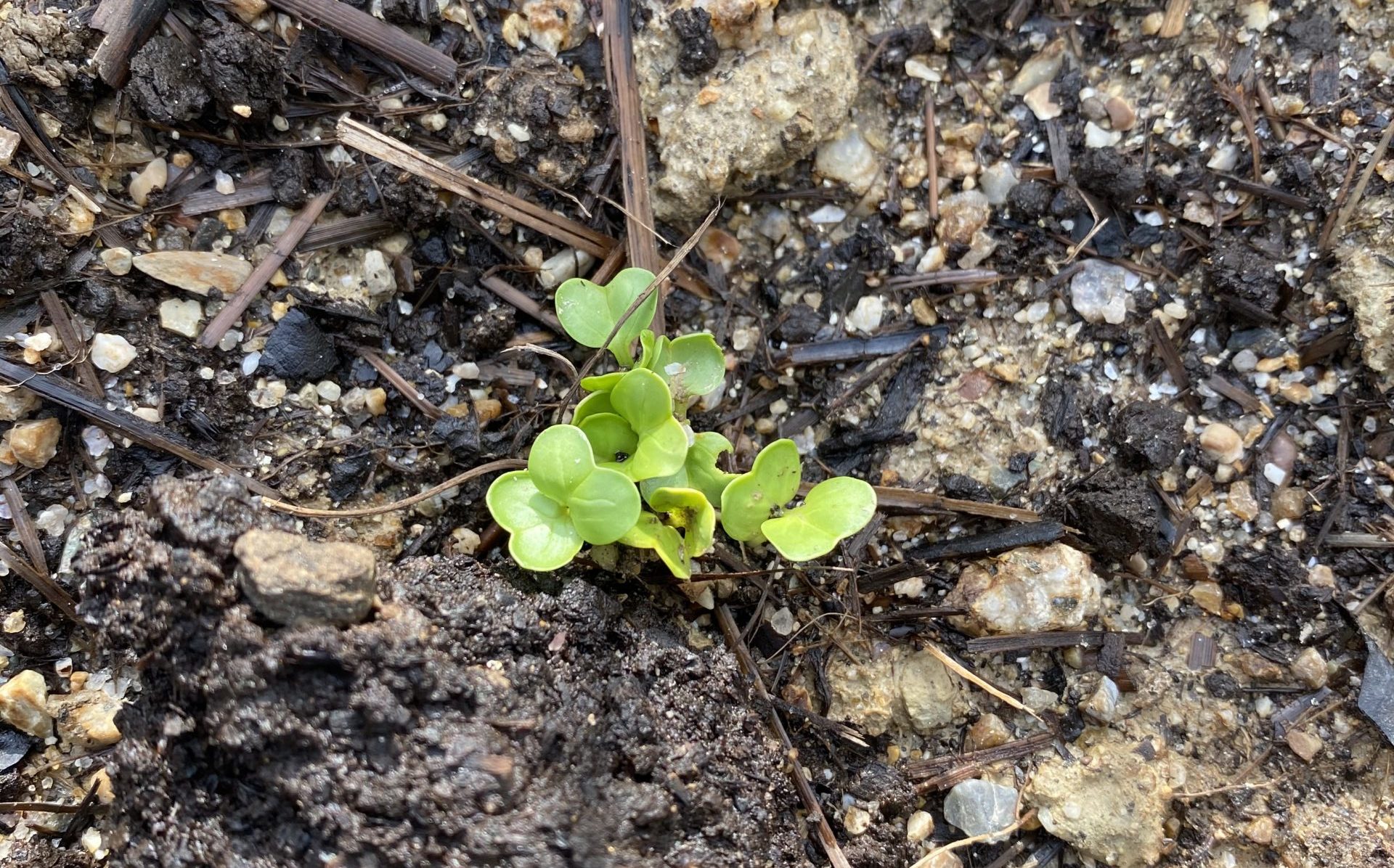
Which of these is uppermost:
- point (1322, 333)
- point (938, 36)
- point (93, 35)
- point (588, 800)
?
point (938, 36)

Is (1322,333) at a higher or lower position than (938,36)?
lower

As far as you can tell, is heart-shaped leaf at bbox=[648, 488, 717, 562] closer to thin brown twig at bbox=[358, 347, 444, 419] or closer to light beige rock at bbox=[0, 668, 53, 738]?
thin brown twig at bbox=[358, 347, 444, 419]

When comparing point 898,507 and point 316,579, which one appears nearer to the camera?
point 316,579

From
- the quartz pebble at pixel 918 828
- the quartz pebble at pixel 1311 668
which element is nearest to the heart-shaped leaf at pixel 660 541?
the quartz pebble at pixel 918 828

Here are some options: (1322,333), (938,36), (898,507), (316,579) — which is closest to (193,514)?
(316,579)

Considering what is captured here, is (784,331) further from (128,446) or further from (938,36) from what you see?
(128,446)

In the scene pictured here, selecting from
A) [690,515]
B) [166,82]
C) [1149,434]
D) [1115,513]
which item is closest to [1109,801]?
[1115,513]

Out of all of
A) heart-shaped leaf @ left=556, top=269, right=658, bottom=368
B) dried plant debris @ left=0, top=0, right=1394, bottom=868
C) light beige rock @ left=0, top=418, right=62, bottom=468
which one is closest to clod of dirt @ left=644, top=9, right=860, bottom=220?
dried plant debris @ left=0, top=0, right=1394, bottom=868
